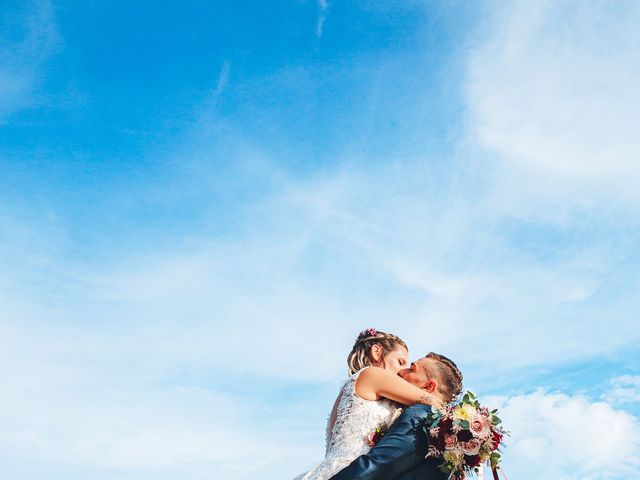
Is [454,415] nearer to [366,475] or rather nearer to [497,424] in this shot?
[497,424]

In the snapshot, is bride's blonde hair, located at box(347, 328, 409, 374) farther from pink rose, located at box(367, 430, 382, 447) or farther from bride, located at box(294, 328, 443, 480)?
pink rose, located at box(367, 430, 382, 447)

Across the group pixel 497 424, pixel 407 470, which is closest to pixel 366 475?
pixel 407 470

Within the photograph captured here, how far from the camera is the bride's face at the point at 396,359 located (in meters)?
11.9

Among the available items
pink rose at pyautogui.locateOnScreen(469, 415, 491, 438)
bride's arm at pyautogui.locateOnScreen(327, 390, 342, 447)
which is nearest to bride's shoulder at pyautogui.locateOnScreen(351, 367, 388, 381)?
bride's arm at pyautogui.locateOnScreen(327, 390, 342, 447)

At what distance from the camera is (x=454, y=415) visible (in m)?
9.74

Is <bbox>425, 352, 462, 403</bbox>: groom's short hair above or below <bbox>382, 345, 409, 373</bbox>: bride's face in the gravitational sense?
below

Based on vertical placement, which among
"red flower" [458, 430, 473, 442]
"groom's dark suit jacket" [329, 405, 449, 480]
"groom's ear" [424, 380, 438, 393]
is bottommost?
"groom's dark suit jacket" [329, 405, 449, 480]

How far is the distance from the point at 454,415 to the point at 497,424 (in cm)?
90

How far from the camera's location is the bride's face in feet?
39.2

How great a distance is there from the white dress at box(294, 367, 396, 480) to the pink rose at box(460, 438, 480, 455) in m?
1.20

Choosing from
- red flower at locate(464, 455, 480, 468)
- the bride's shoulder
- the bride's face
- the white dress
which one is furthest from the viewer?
the bride's face

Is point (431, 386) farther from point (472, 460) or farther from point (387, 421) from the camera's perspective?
point (472, 460)

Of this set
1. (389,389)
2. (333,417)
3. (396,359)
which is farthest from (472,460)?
(396,359)

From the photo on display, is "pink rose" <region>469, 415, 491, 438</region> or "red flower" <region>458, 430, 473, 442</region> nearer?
"red flower" <region>458, 430, 473, 442</region>
